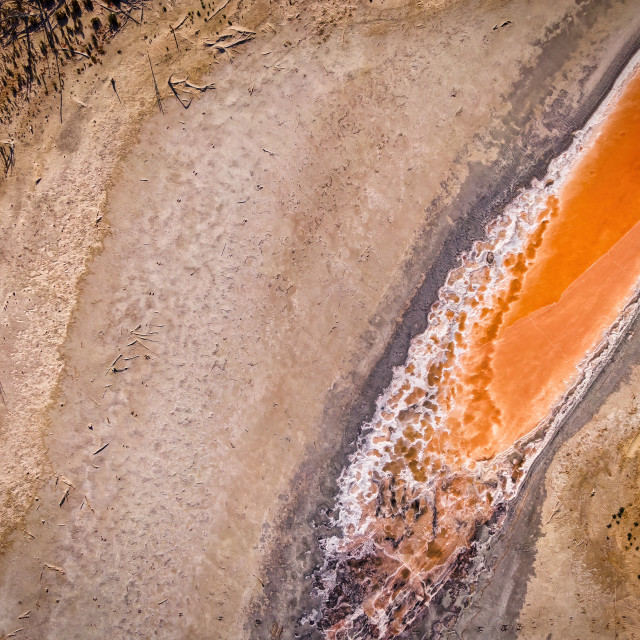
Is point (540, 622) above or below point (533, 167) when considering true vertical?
below

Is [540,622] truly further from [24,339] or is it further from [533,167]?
[24,339]

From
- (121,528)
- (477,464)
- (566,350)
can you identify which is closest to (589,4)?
(566,350)

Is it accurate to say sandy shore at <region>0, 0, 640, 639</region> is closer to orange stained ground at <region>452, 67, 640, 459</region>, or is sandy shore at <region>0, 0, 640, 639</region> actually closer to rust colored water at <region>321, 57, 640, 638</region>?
rust colored water at <region>321, 57, 640, 638</region>

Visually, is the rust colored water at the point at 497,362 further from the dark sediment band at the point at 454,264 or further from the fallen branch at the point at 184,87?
the fallen branch at the point at 184,87

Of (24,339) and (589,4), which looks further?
(589,4)

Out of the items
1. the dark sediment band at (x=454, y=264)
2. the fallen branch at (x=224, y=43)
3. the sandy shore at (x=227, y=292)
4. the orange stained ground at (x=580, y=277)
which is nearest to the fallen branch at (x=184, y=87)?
the sandy shore at (x=227, y=292)
